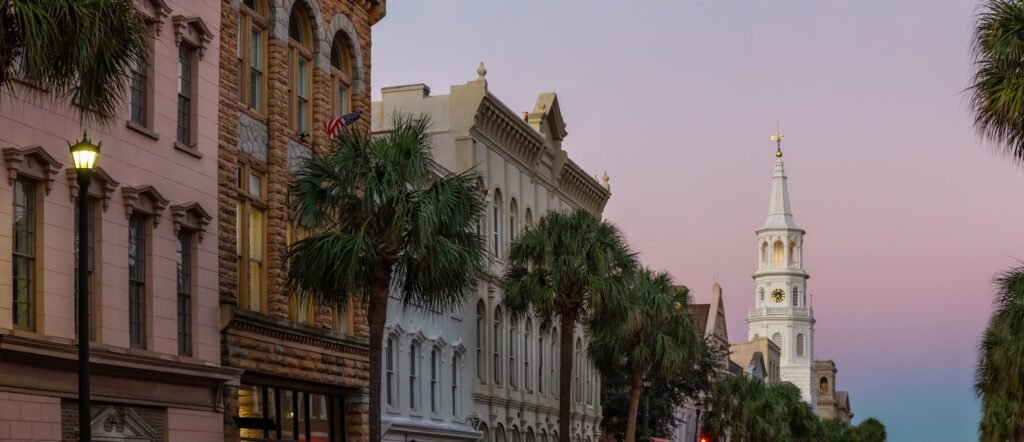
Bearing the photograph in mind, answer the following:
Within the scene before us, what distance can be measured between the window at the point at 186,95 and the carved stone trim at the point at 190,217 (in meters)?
1.34

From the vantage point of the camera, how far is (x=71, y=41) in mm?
17156

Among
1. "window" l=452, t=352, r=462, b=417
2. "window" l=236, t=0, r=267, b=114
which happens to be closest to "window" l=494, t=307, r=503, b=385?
"window" l=452, t=352, r=462, b=417

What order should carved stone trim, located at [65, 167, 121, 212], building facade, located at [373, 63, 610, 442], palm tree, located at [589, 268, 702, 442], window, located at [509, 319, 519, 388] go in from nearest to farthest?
carved stone trim, located at [65, 167, 121, 212], building facade, located at [373, 63, 610, 442], palm tree, located at [589, 268, 702, 442], window, located at [509, 319, 519, 388]

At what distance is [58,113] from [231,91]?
752 cm

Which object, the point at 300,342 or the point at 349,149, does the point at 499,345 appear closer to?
the point at 300,342

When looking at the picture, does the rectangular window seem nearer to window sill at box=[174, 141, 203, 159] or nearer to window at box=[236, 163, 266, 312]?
window sill at box=[174, 141, 203, 159]

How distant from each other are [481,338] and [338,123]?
63.7 feet

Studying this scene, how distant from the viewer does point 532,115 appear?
65.2 m

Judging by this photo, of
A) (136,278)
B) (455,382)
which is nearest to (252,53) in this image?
(136,278)

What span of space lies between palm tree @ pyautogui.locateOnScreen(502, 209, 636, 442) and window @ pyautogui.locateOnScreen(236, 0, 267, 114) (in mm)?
14961

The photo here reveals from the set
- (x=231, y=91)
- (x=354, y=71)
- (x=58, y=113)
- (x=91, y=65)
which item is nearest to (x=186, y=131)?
(x=231, y=91)

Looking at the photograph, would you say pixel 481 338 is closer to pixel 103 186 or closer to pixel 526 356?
pixel 526 356

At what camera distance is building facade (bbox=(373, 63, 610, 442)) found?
48406 mm

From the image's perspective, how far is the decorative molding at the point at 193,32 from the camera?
3009 cm
